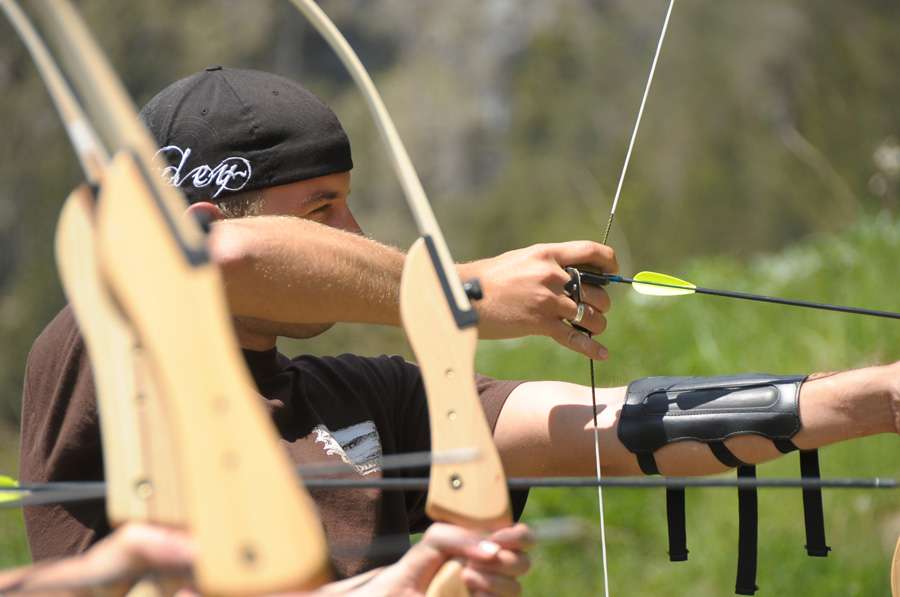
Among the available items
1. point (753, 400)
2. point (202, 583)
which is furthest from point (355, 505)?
point (202, 583)

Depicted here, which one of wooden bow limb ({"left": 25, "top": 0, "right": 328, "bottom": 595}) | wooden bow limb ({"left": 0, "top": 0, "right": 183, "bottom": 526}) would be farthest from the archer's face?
wooden bow limb ({"left": 25, "top": 0, "right": 328, "bottom": 595})

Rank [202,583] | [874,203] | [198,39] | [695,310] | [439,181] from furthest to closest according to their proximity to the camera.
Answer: [439,181], [198,39], [874,203], [695,310], [202,583]

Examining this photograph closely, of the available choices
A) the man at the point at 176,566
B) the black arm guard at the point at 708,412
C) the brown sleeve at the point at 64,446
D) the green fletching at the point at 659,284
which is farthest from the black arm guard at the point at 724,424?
the brown sleeve at the point at 64,446

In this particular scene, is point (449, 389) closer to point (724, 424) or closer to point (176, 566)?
point (176, 566)

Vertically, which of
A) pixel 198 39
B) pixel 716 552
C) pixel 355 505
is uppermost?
pixel 198 39

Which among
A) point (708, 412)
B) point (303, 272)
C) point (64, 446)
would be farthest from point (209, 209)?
point (708, 412)

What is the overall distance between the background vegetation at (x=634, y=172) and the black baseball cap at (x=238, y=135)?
2.74m

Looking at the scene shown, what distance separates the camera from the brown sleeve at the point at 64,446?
174 centimetres

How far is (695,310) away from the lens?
5.34m

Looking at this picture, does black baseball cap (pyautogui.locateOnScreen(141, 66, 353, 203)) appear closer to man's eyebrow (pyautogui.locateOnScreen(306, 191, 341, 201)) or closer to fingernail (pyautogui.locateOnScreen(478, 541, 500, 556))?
man's eyebrow (pyautogui.locateOnScreen(306, 191, 341, 201))

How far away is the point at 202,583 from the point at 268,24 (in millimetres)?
9388

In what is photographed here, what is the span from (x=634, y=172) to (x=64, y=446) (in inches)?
272

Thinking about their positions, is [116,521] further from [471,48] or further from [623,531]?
[471,48]

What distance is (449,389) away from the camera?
4.86 ft
